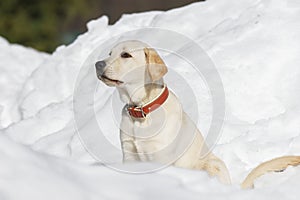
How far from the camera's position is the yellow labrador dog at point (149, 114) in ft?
10.3

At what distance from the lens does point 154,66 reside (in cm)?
316

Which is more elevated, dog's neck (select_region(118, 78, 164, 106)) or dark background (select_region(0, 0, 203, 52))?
dark background (select_region(0, 0, 203, 52))

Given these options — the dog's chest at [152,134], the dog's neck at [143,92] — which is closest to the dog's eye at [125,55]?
the dog's neck at [143,92]

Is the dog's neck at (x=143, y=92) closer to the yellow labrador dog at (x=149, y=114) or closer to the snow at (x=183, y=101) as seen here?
the yellow labrador dog at (x=149, y=114)

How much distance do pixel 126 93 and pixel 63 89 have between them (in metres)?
2.02

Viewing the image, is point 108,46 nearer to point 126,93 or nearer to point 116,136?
point 116,136

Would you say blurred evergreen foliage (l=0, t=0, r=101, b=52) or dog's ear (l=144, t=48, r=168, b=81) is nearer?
dog's ear (l=144, t=48, r=168, b=81)

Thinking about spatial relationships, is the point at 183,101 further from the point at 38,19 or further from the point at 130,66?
the point at 38,19

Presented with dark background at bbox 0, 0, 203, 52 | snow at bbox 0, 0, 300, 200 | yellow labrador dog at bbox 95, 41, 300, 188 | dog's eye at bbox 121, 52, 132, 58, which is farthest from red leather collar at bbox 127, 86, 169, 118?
dark background at bbox 0, 0, 203, 52

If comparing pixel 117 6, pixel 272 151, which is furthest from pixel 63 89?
pixel 117 6

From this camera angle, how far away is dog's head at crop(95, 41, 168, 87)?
10.2ft

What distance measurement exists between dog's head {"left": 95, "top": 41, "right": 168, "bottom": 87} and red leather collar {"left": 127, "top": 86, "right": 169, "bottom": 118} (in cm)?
8

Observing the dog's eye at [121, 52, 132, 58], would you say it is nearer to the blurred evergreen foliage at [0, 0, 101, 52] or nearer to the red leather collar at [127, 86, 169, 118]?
the red leather collar at [127, 86, 169, 118]

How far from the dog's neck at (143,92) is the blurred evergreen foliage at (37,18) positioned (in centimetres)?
663
